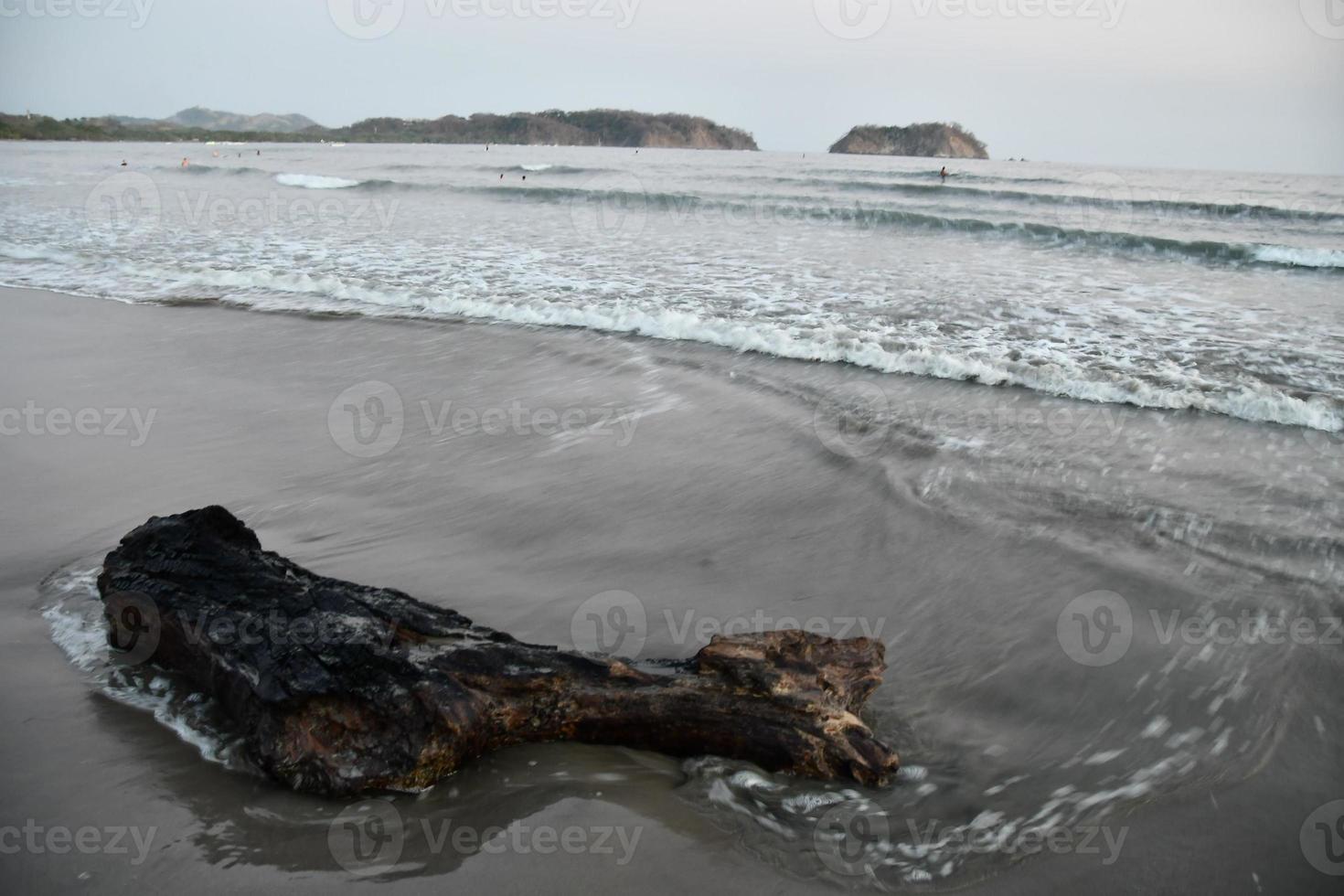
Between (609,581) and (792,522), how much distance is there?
110cm

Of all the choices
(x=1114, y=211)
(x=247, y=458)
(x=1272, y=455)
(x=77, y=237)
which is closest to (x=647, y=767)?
(x=247, y=458)

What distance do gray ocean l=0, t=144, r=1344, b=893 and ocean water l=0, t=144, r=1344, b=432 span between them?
101 mm

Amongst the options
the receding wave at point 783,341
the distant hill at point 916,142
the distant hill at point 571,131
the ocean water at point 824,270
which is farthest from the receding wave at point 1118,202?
the distant hill at point 571,131

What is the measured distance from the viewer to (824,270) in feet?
39.5

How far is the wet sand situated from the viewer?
7.20 ft

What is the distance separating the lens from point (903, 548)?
4023 mm

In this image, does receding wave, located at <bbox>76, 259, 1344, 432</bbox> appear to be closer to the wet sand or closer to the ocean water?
the ocean water

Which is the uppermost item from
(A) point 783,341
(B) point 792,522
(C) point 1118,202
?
(C) point 1118,202

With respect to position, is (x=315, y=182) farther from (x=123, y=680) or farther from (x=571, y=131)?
(x=571, y=131)

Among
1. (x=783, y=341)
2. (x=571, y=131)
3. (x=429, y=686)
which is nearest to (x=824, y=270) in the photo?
(x=783, y=341)

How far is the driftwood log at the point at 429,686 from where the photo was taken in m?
2.32

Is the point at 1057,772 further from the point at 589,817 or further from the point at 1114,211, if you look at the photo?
the point at 1114,211

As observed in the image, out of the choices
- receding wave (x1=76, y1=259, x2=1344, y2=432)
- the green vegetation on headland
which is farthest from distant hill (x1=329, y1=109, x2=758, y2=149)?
receding wave (x1=76, y1=259, x2=1344, y2=432)

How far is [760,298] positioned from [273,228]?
37.9 ft
